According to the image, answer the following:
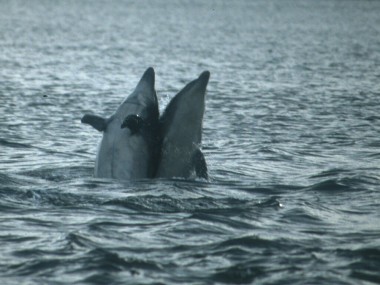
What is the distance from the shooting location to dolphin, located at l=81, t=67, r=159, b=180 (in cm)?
1853

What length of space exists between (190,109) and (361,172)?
4460 millimetres

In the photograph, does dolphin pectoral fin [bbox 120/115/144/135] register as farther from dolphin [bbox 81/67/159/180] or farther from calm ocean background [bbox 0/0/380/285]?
calm ocean background [bbox 0/0/380/285]

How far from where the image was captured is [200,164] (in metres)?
18.8

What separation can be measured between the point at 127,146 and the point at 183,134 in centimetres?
109

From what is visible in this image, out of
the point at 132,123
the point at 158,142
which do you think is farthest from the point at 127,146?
the point at 158,142

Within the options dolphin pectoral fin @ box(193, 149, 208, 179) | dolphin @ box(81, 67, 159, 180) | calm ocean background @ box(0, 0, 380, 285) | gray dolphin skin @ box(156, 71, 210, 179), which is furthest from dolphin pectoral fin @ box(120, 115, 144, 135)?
dolphin pectoral fin @ box(193, 149, 208, 179)

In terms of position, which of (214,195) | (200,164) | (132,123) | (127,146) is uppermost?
(132,123)

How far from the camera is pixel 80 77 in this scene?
150ft

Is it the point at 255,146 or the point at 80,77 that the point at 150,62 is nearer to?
the point at 80,77

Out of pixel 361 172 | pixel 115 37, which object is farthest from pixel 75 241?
pixel 115 37

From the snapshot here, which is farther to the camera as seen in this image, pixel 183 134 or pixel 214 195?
pixel 183 134

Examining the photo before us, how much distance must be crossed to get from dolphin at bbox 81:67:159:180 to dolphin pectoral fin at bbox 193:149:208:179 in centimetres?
79

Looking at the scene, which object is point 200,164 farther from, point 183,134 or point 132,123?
point 132,123

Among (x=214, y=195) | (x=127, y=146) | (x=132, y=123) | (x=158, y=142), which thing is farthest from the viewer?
(x=158, y=142)
